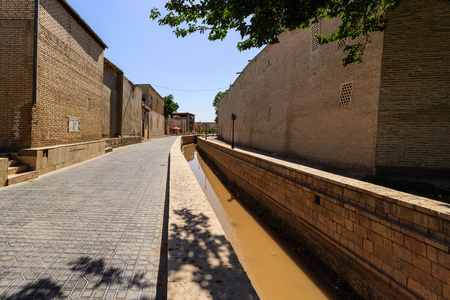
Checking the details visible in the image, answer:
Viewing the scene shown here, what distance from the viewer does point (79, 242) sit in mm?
2994

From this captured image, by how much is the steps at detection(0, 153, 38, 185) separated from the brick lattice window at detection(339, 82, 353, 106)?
37.0ft

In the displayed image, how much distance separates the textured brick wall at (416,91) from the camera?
6.58 meters

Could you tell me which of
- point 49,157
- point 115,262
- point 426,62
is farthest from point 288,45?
point 115,262

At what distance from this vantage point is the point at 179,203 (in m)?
4.26

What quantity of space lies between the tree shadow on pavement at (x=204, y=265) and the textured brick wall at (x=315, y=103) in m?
6.94

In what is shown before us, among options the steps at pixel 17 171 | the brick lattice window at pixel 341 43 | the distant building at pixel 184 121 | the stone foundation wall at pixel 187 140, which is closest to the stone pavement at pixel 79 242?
the steps at pixel 17 171

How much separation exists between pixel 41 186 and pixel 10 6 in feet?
20.3

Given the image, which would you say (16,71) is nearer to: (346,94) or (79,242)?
Result: (79,242)

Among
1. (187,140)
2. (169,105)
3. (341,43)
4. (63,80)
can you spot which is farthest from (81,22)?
(169,105)

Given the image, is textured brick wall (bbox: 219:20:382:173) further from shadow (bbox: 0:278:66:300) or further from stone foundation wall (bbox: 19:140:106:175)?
stone foundation wall (bbox: 19:140:106:175)

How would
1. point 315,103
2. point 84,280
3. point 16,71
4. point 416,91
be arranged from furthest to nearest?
point 315,103, point 16,71, point 416,91, point 84,280

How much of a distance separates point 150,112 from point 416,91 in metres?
30.5

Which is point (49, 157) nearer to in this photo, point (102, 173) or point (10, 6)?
point (102, 173)

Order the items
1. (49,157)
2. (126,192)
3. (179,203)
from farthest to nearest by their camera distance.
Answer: (49,157) → (126,192) → (179,203)
